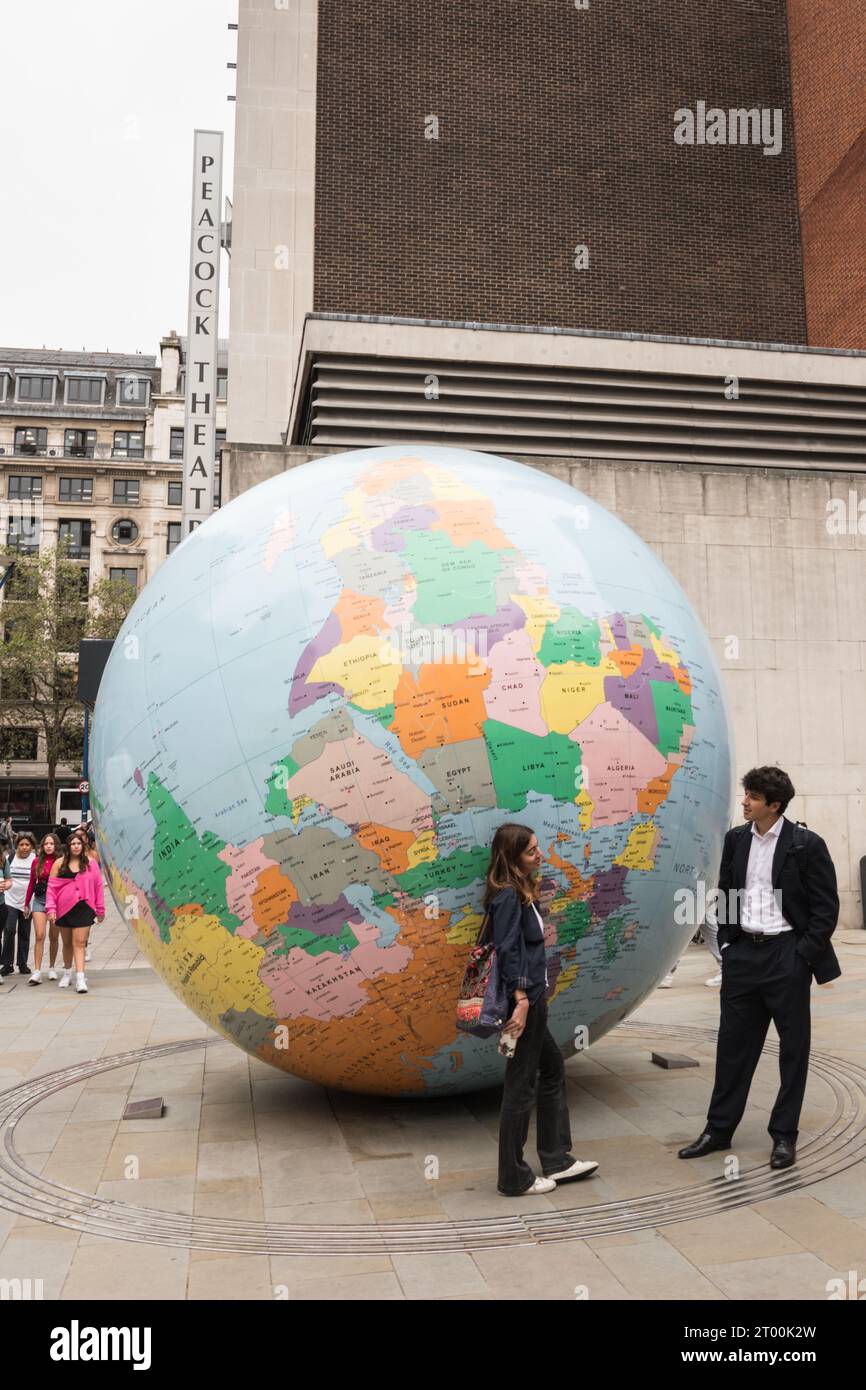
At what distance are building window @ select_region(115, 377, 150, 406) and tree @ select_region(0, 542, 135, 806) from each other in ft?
56.1

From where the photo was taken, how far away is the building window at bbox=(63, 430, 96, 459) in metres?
57.4

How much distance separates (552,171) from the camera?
67.1 feet

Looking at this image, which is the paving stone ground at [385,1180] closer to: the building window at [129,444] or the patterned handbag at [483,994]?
the patterned handbag at [483,994]

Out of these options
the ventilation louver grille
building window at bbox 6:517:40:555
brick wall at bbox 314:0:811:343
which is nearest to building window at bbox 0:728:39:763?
building window at bbox 6:517:40:555

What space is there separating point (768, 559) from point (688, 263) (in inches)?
342

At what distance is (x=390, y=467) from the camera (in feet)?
18.3

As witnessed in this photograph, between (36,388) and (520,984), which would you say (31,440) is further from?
(520,984)

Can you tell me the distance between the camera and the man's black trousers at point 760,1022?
489 centimetres

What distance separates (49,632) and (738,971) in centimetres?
4181

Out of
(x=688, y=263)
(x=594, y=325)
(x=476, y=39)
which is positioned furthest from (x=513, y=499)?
(x=476, y=39)

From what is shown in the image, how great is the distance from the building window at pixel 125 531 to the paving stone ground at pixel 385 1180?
163 ft

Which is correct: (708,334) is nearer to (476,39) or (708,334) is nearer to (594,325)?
(594,325)

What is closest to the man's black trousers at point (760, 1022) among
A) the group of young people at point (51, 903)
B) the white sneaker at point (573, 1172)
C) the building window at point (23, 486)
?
the white sneaker at point (573, 1172)

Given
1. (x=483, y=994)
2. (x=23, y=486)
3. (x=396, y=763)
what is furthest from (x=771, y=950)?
(x=23, y=486)
